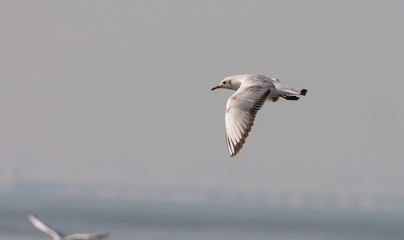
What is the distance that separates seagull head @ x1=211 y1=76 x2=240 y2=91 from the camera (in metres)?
23.6

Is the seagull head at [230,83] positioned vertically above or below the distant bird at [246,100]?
above

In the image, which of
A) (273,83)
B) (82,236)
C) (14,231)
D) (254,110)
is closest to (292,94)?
(273,83)

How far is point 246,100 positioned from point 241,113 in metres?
0.50

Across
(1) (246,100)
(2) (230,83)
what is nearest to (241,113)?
(1) (246,100)

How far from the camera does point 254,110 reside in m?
21.1

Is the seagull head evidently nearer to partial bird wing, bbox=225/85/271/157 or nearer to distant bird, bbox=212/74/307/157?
distant bird, bbox=212/74/307/157

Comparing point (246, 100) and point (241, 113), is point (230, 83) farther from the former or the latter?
→ point (241, 113)

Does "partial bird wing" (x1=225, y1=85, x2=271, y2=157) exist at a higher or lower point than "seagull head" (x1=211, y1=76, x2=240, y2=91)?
lower

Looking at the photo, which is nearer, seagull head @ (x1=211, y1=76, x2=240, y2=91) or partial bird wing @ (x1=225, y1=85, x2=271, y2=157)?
partial bird wing @ (x1=225, y1=85, x2=271, y2=157)

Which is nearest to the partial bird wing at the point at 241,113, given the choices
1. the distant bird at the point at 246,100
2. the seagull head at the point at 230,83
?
the distant bird at the point at 246,100

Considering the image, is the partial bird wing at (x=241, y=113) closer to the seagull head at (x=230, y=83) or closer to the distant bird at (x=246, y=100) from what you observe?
the distant bird at (x=246, y=100)

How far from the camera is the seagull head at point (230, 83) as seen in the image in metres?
23.6

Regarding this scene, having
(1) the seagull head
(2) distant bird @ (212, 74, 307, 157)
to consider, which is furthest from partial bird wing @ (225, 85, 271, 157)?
(1) the seagull head

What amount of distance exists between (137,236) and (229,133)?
235 ft
